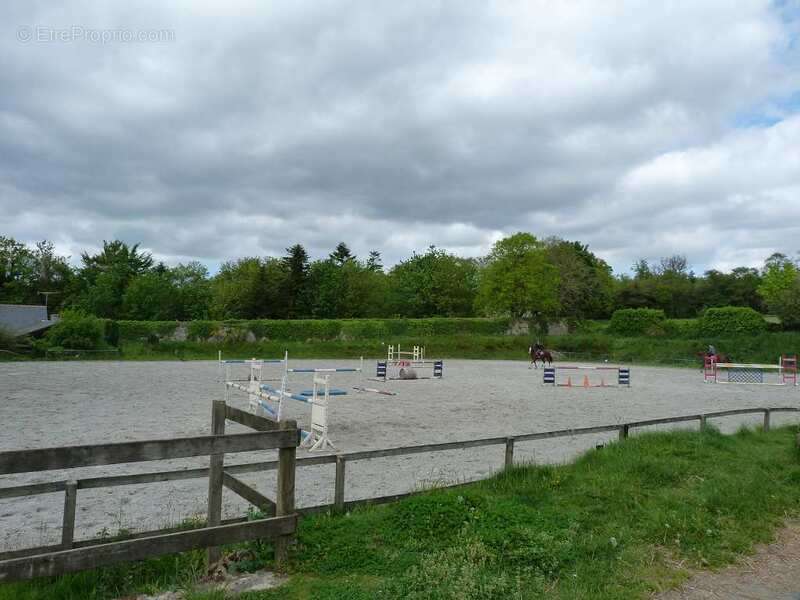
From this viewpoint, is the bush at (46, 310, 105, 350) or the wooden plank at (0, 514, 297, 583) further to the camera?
the bush at (46, 310, 105, 350)

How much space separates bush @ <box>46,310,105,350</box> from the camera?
38.5m

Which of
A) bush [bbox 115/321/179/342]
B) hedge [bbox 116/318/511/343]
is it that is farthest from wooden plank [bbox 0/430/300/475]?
bush [bbox 115/321/179/342]

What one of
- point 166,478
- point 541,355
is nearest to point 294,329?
point 541,355

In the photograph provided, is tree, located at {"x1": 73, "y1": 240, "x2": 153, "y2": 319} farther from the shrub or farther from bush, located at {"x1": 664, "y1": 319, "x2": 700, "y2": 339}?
bush, located at {"x1": 664, "y1": 319, "x2": 700, "y2": 339}

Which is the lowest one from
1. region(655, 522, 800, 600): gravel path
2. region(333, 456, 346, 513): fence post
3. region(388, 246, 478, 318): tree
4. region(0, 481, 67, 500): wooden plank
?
region(655, 522, 800, 600): gravel path

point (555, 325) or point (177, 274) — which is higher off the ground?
point (177, 274)

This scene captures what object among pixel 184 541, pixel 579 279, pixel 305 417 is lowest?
pixel 305 417

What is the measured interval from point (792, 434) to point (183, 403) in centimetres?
1382

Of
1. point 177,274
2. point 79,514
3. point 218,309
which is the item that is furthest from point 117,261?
point 79,514

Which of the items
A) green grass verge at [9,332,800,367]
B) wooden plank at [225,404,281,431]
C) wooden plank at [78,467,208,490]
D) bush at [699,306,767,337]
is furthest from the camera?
bush at [699,306,767,337]

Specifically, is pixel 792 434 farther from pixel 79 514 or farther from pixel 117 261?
pixel 117 261

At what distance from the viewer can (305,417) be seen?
559 inches

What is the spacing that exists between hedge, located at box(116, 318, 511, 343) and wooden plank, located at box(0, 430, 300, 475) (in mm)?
44508

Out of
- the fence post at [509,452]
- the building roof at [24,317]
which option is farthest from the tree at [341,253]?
the fence post at [509,452]
